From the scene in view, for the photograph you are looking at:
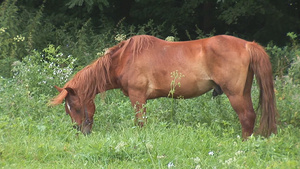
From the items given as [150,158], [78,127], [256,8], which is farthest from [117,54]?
[256,8]

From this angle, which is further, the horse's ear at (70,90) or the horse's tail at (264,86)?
the horse's ear at (70,90)

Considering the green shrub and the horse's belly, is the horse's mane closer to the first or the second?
the horse's belly

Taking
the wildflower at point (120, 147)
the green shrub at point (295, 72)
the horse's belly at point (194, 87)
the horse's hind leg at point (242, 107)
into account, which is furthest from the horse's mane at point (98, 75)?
the green shrub at point (295, 72)

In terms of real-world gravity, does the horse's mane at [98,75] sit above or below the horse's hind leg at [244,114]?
above

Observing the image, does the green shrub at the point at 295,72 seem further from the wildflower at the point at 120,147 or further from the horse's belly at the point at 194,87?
the wildflower at the point at 120,147

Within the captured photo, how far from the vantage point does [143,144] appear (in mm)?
5156

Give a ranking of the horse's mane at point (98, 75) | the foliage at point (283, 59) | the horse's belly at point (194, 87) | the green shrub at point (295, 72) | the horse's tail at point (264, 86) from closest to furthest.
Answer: the horse's tail at point (264, 86)
the horse's belly at point (194, 87)
the horse's mane at point (98, 75)
the green shrub at point (295, 72)
the foliage at point (283, 59)

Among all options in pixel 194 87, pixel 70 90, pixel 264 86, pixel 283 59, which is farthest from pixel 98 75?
pixel 283 59

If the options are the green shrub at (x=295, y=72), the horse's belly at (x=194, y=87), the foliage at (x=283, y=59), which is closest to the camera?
the horse's belly at (x=194, y=87)

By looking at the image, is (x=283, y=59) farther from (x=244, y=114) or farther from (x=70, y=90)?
(x=70, y=90)

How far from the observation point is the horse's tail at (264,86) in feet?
20.7

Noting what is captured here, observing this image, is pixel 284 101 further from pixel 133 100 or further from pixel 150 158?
pixel 150 158

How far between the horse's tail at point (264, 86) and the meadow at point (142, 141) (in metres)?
0.20

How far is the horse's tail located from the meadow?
0.65 feet
